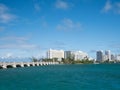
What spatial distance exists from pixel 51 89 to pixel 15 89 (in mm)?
6587

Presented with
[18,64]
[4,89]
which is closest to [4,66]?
[18,64]

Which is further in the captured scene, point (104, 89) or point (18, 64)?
point (18, 64)

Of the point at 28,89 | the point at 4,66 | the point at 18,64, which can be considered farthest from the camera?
the point at 18,64

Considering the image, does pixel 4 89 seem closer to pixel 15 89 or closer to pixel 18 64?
pixel 15 89

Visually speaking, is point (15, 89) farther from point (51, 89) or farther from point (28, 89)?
point (51, 89)

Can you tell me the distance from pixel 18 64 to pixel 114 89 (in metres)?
149

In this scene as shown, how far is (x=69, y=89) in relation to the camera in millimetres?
48250

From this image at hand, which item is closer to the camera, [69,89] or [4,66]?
[69,89]

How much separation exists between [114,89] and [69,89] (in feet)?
27.2

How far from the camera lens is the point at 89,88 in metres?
Answer: 50.2

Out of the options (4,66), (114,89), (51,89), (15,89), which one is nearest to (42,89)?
(51,89)

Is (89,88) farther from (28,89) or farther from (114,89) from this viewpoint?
(28,89)

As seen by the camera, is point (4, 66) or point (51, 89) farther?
point (4, 66)

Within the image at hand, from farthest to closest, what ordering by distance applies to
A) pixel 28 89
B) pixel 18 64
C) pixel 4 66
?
1. pixel 18 64
2. pixel 4 66
3. pixel 28 89
